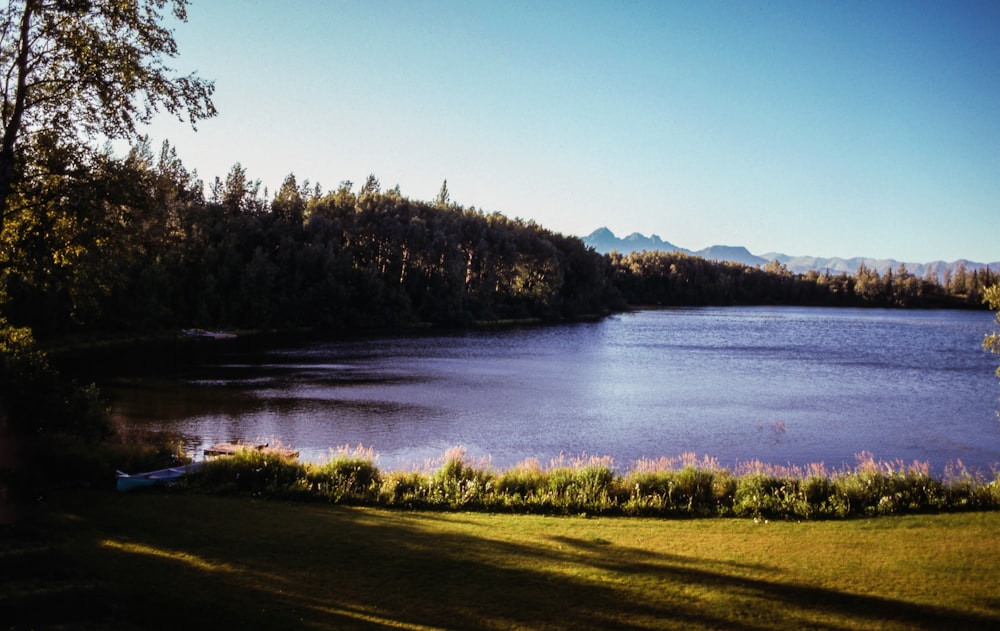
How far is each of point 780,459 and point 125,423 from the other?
29047mm

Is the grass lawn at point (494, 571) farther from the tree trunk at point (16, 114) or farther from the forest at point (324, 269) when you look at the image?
the forest at point (324, 269)

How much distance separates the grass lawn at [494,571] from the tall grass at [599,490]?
5.27 ft

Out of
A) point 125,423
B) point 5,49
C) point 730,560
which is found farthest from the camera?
point 125,423

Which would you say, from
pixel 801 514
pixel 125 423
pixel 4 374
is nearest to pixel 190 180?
pixel 125 423

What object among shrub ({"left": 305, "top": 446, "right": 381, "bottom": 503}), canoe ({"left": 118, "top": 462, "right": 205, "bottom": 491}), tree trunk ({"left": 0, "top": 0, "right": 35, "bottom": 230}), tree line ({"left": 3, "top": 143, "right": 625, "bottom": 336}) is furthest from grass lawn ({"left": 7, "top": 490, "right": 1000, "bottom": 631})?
tree line ({"left": 3, "top": 143, "right": 625, "bottom": 336})

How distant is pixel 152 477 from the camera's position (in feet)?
57.5

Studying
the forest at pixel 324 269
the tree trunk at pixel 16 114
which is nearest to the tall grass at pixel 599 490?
the tree trunk at pixel 16 114

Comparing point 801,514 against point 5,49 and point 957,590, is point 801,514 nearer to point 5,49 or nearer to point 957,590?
point 957,590

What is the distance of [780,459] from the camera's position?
29.6 m

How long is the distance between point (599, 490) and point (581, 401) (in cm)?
2707

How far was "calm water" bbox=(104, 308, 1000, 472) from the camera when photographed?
3191 centimetres

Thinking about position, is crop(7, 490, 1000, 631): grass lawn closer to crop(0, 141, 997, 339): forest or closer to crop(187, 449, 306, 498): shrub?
crop(187, 449, 306, 498): shrub

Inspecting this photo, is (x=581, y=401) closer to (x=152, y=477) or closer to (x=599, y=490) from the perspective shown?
(x=599, y=490)

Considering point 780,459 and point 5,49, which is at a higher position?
point 5,49
